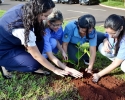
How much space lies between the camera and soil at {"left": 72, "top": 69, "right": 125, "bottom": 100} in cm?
239

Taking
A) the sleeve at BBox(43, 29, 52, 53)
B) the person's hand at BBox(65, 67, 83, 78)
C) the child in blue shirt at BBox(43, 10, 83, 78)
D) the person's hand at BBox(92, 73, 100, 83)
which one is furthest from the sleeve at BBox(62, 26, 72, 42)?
the person's hand at BBox(92, 73, 100, 83)

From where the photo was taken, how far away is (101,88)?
2545mm

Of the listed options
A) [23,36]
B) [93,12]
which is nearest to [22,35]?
[23,36]

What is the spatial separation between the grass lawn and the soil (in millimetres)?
108

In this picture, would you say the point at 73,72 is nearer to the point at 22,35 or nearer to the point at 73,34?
the point at 73,34

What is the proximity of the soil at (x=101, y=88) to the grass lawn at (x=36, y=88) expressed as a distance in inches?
4.3

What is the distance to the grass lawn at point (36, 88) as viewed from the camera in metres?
2.38

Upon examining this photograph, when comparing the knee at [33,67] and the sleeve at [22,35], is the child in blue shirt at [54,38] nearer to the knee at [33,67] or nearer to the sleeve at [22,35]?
the knee at [33,67]

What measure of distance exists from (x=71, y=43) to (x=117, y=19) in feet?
2.99

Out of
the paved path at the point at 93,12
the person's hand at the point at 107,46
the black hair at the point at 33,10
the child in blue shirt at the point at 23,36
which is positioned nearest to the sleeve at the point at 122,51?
the person's hand at the point at 107,46

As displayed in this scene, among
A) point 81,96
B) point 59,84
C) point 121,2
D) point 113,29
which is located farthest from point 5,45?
point 121,2

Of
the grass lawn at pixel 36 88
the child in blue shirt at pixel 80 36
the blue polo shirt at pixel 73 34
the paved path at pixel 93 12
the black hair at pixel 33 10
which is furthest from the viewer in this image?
the paved path at pixel 93 12

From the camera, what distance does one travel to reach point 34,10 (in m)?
2.10

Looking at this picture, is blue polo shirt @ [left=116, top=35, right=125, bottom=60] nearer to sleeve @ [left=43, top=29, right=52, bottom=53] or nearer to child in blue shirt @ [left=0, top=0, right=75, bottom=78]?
child in blue shirt @ [left=0, top=0, right=75, bottom=78]
